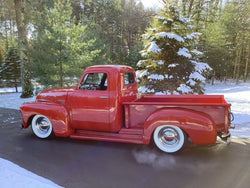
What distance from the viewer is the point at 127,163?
10.6 feet

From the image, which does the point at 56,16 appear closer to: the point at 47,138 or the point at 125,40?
the point at 47,138

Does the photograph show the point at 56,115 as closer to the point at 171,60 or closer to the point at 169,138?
the point at 169,138

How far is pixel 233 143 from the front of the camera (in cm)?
401

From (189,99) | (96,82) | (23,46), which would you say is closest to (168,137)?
(189,99)

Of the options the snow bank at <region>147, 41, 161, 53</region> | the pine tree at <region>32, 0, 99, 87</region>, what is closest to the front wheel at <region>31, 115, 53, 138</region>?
the pine tree at <region>32, 0, 99, 87</region>

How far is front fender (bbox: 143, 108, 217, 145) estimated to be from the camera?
10.7 feet

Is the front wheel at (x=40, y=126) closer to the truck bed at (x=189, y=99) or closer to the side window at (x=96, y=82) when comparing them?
the side window at (x=96, y=82)

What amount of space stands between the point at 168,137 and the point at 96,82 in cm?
211

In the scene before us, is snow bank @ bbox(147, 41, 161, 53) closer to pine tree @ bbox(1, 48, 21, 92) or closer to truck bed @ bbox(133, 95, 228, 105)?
truck bed @ bbox(133, 95, 228, 105)

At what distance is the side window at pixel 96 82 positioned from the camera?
4195 millimetres

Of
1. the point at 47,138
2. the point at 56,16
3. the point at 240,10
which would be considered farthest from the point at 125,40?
the point at 47,138

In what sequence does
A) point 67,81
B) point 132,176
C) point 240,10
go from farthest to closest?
point 240,10
point 67,81
point 132,176

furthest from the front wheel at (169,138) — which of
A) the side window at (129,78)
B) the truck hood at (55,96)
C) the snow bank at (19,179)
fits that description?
the truck hood at (55,96)

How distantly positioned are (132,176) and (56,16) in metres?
7.95
